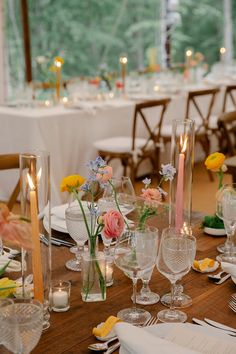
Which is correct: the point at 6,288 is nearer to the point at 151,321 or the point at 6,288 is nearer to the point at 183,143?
the point at 151,321

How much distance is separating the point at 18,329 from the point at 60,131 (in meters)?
3.28

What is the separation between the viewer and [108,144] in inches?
174

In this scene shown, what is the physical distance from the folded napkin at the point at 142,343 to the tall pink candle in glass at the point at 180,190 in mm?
602

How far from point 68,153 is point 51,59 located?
6.76 ft

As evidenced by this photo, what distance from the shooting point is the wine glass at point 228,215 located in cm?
161

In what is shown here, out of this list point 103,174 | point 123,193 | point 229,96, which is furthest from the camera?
point 229,96

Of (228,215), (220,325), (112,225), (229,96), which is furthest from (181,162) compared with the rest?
(229,96)

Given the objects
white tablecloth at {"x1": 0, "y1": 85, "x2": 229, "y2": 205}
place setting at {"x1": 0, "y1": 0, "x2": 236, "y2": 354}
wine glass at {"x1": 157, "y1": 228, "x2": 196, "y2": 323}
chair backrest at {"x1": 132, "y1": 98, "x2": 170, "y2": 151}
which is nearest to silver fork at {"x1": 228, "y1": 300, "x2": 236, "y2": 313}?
place setting at {"x1": 0, "y1": 0, "x2": 236, "y2": 354}

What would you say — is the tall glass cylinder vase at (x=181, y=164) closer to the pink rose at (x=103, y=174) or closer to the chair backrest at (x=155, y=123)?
the pink rose at (x=103, y=174)

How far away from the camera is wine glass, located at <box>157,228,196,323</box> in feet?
4.10

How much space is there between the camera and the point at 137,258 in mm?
1252

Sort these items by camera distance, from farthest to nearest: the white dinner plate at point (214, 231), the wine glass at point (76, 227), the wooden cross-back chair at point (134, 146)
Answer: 1. the wooden cross-back chair at point (134, 146)
2. the white dinner plate at point (214, 231)
3. the wine glass at point (76, 227)

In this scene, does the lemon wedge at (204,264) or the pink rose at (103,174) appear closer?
the pink rose at (103,174)

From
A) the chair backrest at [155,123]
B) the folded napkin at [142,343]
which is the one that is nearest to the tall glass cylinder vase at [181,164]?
the folded napkin at [142,343]
